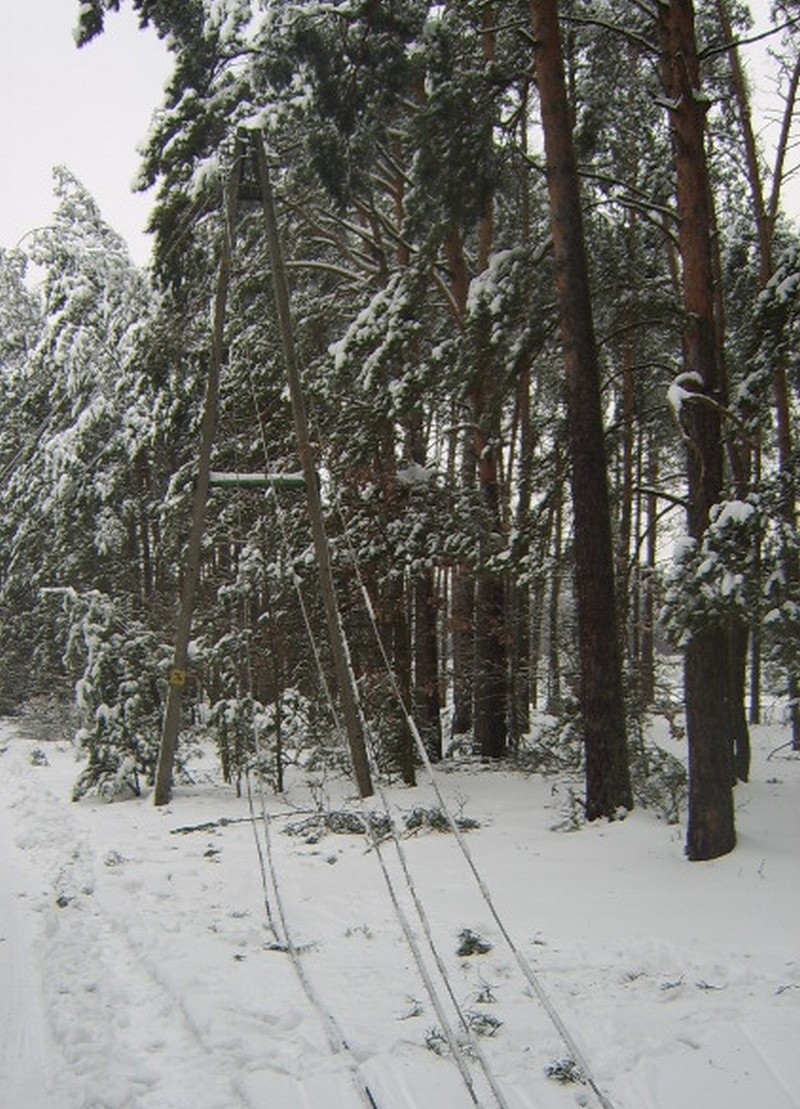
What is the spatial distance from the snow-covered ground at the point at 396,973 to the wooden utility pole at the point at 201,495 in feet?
6.24

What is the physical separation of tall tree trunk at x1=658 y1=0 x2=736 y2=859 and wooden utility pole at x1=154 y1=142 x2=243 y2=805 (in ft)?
13.6

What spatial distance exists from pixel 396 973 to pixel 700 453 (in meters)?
3.98

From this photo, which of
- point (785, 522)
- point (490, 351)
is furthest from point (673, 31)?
point (785, 522)

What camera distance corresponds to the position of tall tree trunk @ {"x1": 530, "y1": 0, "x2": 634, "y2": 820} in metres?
7.75

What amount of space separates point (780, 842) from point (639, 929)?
6.72 feet

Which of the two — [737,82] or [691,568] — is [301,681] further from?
[737,82]

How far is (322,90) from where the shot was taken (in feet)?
27.6

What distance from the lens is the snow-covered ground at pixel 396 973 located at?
3.66 metres

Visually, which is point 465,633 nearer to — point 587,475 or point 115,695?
point 115,695

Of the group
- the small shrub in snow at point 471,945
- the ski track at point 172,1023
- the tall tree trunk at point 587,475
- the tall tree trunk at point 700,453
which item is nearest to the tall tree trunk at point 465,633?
the tall tree trunk at point 587,475

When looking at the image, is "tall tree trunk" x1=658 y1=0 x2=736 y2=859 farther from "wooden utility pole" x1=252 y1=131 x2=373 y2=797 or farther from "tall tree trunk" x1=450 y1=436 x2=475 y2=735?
"tall tree trunk" x1=450 y1=436 x2=475 y2=735

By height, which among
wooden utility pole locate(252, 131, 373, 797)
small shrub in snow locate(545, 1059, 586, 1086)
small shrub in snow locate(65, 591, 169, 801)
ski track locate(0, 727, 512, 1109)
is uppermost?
wooden utility pole locate(252, 131, 373, 797)

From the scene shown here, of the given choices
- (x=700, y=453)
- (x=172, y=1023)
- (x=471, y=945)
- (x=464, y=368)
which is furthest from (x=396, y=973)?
(x=464, y=368)

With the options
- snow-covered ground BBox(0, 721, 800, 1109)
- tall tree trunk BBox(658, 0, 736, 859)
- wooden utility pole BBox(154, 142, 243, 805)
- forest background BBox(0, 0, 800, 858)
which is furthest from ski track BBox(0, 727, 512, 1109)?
wooden utility pole BBox(154, 142, 243, 805)
